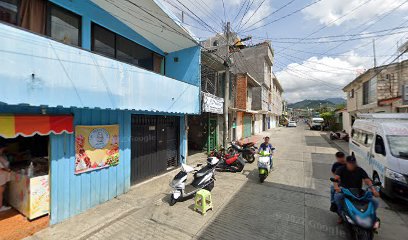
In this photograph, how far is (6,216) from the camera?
4.58 meters

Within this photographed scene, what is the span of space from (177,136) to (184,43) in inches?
166

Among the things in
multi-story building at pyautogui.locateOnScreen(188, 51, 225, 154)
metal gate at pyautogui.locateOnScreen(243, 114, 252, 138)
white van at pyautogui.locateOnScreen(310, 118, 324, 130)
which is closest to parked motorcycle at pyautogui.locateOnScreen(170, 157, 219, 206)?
multi-story building at pyautogui.locateOnScreen(188, 51, 225, 154)

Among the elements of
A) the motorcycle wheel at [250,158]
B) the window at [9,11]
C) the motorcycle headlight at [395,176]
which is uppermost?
the window at [9,11]

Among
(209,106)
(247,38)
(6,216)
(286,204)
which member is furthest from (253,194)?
(247,38)

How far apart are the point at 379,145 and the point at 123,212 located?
7.92 m

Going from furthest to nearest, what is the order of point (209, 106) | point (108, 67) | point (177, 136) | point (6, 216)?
point (209, 106), point (177, 136), point (108, 67), point (6, 216)

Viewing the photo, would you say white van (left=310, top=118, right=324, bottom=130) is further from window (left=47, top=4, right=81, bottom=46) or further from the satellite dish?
window (left=47, top=4, right=81, bottom=46)

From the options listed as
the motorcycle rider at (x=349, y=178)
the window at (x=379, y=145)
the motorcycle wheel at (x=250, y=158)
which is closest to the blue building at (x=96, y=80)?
the motorcycle wheel at (x=250, y=158)

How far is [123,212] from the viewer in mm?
5227

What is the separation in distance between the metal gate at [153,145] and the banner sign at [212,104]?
164 centimetres

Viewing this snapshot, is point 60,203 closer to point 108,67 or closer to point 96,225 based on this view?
point 96,225

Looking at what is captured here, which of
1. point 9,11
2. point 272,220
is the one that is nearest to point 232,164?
point 272,220

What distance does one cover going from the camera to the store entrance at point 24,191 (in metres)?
4.29

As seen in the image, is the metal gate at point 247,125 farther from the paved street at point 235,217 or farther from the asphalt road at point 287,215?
the paved street at point 235,217
